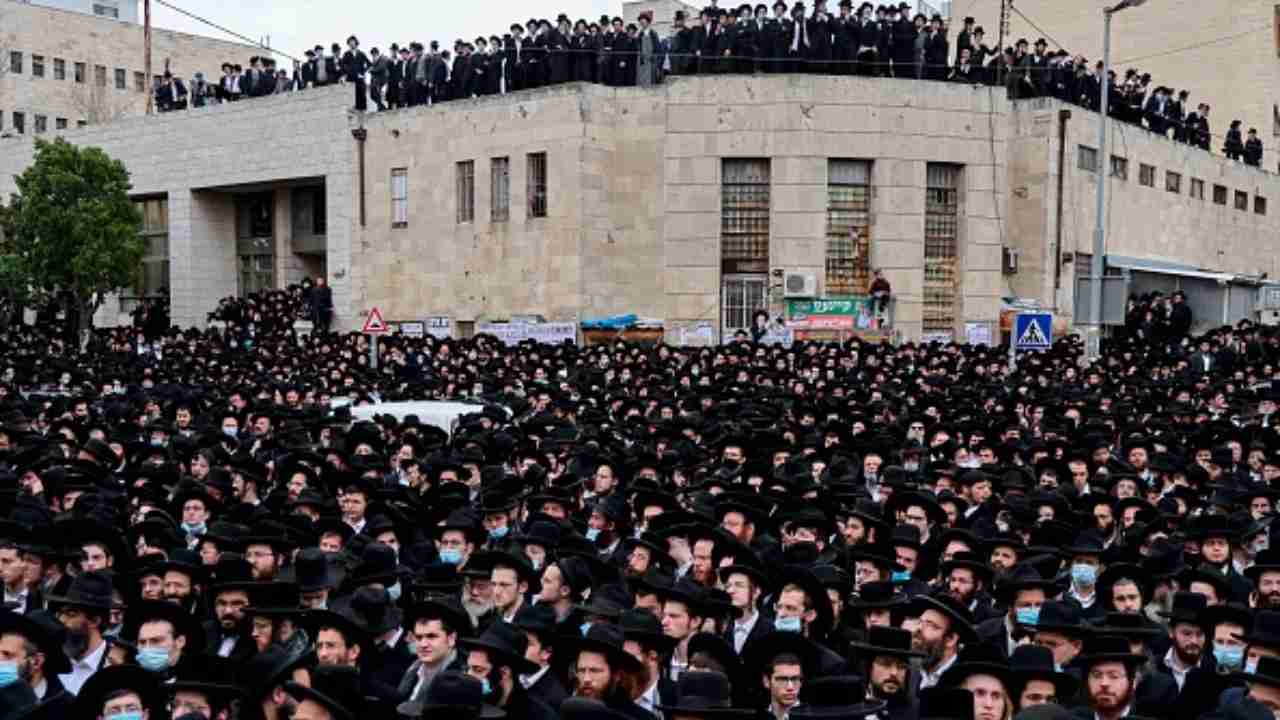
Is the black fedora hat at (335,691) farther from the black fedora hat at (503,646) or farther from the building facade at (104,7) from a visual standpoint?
the building facade at (104,7)

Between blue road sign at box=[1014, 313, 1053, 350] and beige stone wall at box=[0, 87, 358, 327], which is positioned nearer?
blue road sign at box=[1014, 313, 1053, 350]

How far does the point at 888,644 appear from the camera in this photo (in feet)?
23.4

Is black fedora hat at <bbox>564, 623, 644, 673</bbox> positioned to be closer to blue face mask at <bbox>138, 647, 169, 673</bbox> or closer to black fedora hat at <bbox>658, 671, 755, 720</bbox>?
black fedora hat at <bbox>658, 671, 755, 720</bbox>

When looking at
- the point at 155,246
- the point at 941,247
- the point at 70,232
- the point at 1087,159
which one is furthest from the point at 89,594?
the point at 155,246

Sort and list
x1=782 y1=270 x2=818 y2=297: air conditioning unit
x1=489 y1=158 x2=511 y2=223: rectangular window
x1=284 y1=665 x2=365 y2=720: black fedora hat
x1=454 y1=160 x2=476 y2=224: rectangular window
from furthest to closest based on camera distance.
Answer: x1=454 y1=160 x2=476 y2=224: rectangular window → x1=489 y1=158 x2=511 y2=223: rectangular window → x1=782 y1=270 x2=818 y2=297: air conditioning unit → x1=284 y1=665 x2=365 y2=720: black fedora hat

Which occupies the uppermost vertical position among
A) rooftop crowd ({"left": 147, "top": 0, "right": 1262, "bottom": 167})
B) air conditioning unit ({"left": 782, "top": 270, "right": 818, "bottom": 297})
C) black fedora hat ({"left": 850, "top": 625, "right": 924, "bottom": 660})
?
rooftop crowd ({"left": 147, "top": 0, "right": 1262, "bottom": 167})

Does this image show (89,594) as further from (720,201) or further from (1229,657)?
(720,201)

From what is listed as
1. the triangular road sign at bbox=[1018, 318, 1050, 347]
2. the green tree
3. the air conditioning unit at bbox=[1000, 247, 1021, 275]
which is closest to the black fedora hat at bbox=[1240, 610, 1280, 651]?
the triangular road sign at bbox=[1018, 318, 1050, 347]

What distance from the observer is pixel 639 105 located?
32344 millimetres

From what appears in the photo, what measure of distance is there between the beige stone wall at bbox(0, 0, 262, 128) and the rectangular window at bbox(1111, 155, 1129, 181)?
46.4 meters

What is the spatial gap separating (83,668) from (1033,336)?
1563 centimetres

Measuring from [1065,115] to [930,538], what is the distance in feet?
82.4

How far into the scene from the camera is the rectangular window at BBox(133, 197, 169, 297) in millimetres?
44656

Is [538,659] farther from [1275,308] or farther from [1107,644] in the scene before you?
[1275,308]
